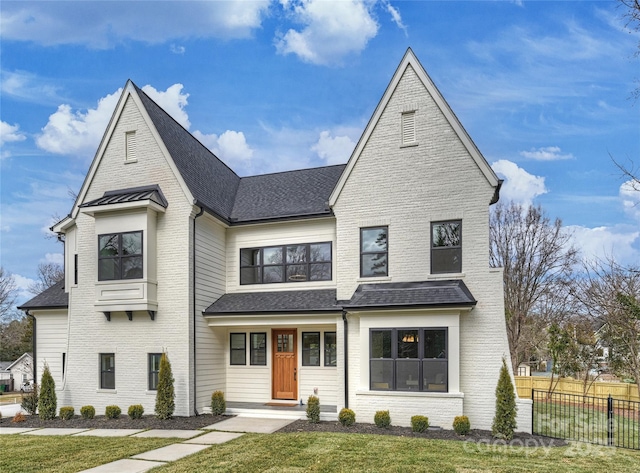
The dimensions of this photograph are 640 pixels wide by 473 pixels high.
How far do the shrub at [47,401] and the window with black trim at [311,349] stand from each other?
26.7 ft

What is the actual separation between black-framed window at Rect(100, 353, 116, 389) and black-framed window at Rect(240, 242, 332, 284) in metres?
4.97

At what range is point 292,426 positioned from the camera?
39.7 ft

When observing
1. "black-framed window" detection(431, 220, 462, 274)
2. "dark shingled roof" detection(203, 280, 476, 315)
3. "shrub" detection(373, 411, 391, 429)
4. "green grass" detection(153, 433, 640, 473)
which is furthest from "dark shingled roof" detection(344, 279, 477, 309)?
"green grass" detection(153, 433, 640, 473)

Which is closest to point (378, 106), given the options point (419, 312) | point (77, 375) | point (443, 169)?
point (443, 169)

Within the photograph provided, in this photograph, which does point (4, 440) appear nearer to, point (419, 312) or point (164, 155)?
point (164, 155)

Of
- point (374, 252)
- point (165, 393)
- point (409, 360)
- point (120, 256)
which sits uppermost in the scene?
point (374, 252)

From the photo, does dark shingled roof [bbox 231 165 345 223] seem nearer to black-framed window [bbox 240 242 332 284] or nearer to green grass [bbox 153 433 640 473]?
black-framed window [bbox 240 242 332 284]

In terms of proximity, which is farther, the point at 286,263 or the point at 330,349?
the point at 286,263

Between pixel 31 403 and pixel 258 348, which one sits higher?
pixel 258 348

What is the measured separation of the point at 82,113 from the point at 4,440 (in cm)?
2487

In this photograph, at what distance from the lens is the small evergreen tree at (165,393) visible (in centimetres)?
1298

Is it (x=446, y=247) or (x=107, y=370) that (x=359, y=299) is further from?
(x=107, y=370)

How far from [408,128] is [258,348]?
894 cm

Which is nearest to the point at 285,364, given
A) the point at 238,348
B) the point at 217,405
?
the point at 238,348
